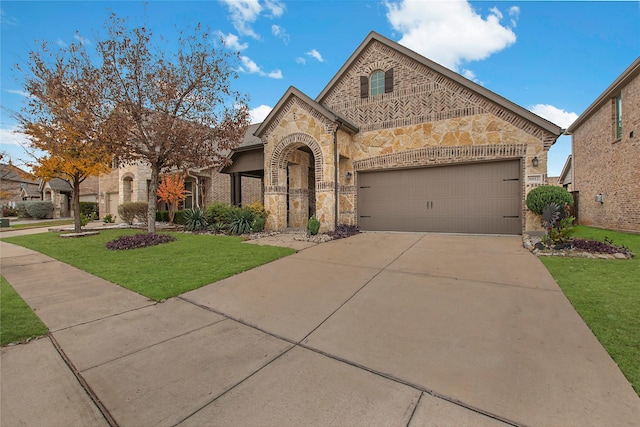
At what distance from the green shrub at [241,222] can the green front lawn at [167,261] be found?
196 centimetres

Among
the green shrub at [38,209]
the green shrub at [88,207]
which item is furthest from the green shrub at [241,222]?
the green shrub at [38,209]

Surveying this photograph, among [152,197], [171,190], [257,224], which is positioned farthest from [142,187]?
[257,224]

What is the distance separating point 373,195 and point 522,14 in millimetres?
7257

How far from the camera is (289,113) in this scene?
1091cm

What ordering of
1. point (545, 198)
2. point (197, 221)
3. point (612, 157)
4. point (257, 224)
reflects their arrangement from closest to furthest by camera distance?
point (545, 198), point (257, 224), point (612, 157), point (197, 221)

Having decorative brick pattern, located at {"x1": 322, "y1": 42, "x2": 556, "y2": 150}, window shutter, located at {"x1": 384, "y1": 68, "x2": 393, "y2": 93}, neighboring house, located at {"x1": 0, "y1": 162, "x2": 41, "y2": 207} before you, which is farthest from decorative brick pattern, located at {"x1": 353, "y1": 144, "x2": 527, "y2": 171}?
neighboring house, located at {"x1": 0, "y1": 162, "x2": 41, "y2": 207}

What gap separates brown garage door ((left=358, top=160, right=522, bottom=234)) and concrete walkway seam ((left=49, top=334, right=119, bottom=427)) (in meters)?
9.66

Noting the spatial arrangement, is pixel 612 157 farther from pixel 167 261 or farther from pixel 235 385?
pixel 167 261

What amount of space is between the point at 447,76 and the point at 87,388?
11601 millimetres

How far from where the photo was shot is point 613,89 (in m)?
11.1

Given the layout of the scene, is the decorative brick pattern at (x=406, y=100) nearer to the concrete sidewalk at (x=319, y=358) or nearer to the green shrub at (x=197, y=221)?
the concrete sidewalk at (x=319, y=358)

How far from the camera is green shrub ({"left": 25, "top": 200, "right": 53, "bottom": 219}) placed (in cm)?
2642

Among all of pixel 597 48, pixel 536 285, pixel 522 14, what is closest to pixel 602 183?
pixel 597 48

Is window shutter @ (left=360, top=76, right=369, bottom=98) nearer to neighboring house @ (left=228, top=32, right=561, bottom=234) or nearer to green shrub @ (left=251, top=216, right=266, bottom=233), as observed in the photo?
neighboring house @ (left=228, top=32, right=561, bottom=234)
